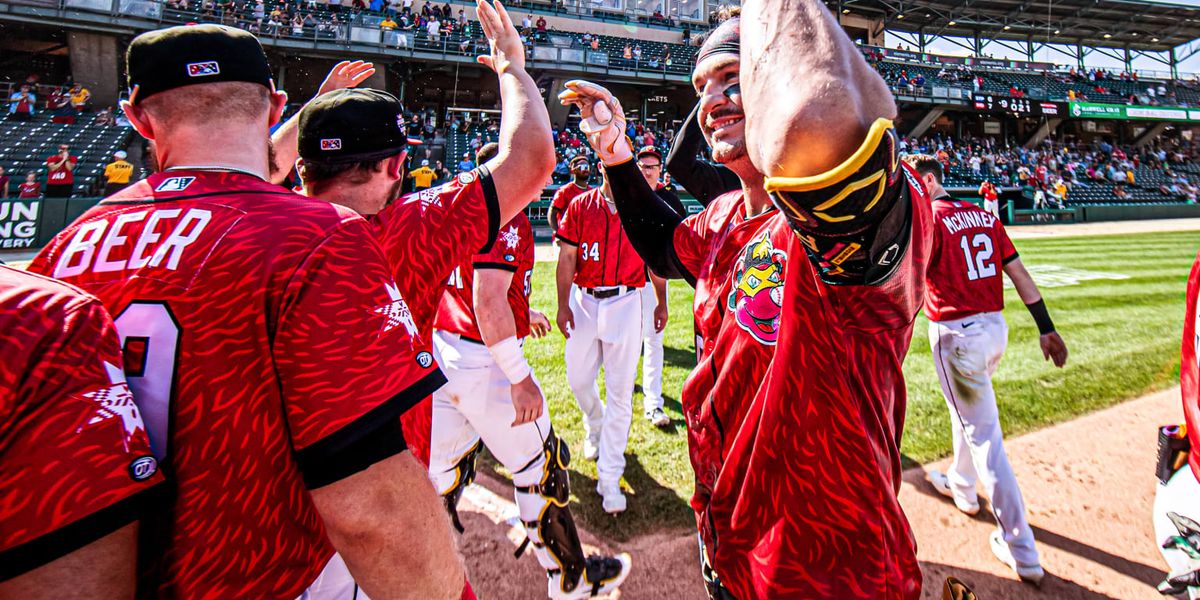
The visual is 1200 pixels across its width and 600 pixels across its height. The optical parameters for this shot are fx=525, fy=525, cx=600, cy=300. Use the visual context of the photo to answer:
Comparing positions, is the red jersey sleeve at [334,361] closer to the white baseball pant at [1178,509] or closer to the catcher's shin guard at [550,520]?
the catcher's shin guard at [550,520]

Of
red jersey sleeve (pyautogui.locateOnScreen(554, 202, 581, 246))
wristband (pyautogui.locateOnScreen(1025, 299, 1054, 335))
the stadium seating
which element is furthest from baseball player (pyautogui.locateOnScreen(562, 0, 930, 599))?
the stadium seating

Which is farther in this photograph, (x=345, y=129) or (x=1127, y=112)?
(x=1127, y=112)

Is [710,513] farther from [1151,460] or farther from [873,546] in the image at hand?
[1151,460]

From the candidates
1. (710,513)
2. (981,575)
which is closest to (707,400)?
(710,513)

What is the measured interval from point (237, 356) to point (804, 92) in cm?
120

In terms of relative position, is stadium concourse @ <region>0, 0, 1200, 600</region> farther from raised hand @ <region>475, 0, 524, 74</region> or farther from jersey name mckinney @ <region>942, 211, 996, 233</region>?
jersey name mckinney @ <region>942, 211, 996, 233</region>

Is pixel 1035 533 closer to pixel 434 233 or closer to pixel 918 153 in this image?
pixel 434 233

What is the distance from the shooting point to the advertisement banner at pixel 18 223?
14.4 meters

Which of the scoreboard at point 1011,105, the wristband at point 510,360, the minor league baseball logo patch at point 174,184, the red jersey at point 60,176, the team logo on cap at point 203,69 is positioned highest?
the scoreboard at point 1011,105

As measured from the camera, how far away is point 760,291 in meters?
1.61

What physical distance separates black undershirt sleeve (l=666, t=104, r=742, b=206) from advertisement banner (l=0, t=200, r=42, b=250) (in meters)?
19.9

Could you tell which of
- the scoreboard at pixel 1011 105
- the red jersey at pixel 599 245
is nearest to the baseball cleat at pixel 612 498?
the red jersey at pixel 599 245

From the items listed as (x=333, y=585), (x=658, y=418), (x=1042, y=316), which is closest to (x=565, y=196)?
(x=658, y=418)

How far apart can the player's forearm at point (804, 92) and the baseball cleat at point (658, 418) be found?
4.86m
